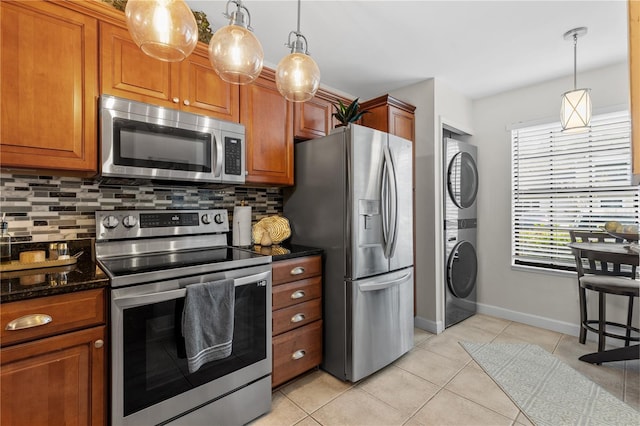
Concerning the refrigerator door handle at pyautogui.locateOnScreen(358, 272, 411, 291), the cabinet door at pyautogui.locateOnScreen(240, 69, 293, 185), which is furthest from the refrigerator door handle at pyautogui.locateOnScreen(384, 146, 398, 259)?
the cabinet door at pyautogui.locateOnScreen(240, 69, 293, 185)

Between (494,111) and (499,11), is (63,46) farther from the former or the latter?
(494,111)

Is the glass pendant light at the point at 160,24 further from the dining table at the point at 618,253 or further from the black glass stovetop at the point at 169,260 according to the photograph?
the dining table at the point at 618,253

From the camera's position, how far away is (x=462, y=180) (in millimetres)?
3414

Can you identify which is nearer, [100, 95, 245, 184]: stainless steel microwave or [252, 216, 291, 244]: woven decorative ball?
[100, 95, 245, 184]: stainless steel microwave

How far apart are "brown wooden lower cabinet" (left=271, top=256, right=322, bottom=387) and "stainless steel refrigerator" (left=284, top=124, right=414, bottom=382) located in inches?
3.4

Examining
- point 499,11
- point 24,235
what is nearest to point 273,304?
point 24,235

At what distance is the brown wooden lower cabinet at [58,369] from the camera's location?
1.15m

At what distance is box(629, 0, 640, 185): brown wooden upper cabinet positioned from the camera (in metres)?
0.83

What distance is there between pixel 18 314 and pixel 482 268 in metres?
4.02

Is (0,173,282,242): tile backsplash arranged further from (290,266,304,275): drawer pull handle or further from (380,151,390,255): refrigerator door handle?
(380,151,390,255): refrigerator door handle

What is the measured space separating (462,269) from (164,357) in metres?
3.03

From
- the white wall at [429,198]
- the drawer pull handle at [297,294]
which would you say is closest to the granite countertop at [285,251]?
A: the drawer pull handle at [297,294]

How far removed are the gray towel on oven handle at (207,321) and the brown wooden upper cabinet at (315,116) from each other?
57.0 inches

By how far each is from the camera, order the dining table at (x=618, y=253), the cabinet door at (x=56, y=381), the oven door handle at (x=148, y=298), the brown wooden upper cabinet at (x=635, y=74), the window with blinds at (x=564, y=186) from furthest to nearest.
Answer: the window with blinds at (x=564, y=186)
the dining table at (x=618, y=253)
the oven door handle at (x=148, y=298)
the cabinet door at (x=56, y=381)
the brown wooden upper cabinet at (x=635, y=74)
